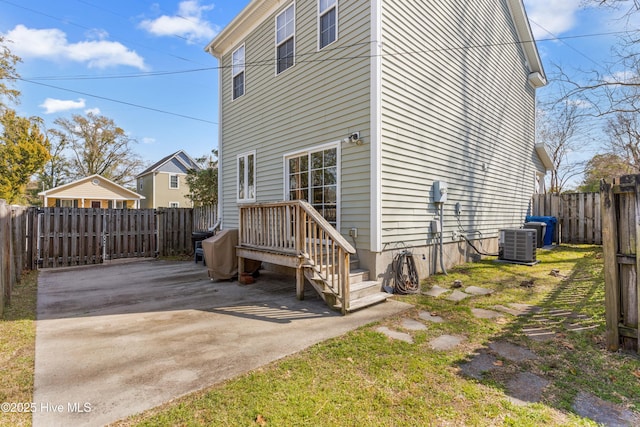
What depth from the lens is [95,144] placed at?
29.2 m

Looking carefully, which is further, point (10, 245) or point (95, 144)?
point (95, 144)

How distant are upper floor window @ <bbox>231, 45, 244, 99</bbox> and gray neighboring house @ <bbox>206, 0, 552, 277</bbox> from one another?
38 mm

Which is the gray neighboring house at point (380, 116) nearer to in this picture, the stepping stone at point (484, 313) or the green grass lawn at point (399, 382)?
the stepping stone at point (484, 313)

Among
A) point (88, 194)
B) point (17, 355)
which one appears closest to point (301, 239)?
point (17, 355)

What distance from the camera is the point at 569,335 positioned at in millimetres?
3602

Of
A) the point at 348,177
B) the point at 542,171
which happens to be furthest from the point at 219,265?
the point at 542,171

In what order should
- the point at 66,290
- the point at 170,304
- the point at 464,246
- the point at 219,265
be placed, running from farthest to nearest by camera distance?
the point at 464,246 < the point at 219,265 < the point at 66,290 < the point at 170,304

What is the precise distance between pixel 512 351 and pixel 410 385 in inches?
57.2

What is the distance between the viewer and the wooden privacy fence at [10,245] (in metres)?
4.55

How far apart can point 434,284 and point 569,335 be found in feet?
8.66

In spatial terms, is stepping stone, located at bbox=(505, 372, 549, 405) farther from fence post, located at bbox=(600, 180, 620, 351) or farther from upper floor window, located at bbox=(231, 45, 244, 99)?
upper floor window, located at bbox=(231, 45, 244, 99)

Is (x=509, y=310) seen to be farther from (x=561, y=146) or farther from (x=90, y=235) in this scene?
(x=561, y=146)

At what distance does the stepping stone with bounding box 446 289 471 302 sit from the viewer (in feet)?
17.1

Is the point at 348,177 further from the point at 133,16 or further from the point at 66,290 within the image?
the point at 133,16
